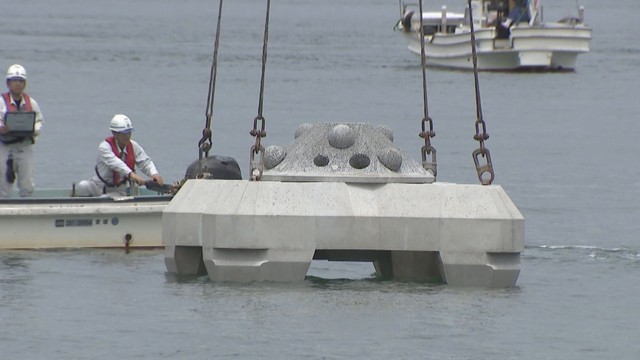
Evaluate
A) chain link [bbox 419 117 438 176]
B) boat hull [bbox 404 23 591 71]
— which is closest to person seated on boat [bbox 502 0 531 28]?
boat hull [bbox 404 23 591 71]

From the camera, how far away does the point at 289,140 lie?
113ft

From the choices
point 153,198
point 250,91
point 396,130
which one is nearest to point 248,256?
point 153,198

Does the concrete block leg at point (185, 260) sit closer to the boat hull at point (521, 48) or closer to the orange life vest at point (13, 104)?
the orange life vest at point (13, 104)

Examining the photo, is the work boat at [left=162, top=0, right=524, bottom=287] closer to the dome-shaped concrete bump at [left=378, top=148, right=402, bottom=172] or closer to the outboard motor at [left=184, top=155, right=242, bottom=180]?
the dome-shaped concrete bump at [left=378, top=148, right=402, bottom=172]

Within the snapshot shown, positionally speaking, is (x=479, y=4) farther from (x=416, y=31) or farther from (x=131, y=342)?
(x=131, y=342)

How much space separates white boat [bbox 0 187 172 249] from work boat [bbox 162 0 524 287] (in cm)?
235

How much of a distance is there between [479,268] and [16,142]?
18.2 feet

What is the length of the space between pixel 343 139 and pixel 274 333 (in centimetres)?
274

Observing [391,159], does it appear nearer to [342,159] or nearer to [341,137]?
[342,159]

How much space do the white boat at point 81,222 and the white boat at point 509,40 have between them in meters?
38.5

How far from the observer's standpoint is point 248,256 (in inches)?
631

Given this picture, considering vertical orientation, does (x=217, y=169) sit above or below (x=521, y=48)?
below

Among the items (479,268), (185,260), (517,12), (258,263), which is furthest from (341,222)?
(517,12)

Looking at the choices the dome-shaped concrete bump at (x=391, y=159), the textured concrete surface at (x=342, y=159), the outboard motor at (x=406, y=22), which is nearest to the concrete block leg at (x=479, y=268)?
the textured concrete surface at (x=342, y=159)
